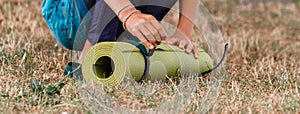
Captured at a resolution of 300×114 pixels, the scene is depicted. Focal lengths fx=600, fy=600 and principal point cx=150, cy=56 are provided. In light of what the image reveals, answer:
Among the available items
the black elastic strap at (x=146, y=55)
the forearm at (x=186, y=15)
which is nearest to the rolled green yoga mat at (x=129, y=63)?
the black elastic strap at (x=146, y=55)

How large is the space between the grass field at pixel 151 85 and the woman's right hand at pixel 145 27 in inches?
7.6

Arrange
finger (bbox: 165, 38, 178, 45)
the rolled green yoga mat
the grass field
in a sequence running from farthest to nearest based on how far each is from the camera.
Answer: finger (bbox: 165, 38, 178, 45), the rolled green yoga mat, the grass field

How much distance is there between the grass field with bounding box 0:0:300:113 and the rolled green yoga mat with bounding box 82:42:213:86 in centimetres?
7

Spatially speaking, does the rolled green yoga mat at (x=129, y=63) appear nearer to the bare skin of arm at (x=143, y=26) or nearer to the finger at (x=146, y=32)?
the bare skin of arm at (x=143, y=26)

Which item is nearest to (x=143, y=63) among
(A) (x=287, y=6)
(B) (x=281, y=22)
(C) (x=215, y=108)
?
(C) (x=215, y=108)

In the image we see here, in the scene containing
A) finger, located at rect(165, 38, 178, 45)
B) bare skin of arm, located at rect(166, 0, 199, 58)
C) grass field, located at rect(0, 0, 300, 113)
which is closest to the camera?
grass field, located at rect(0, 0, 300, 113)

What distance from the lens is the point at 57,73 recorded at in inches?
92.4

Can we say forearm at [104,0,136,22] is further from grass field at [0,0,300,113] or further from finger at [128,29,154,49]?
grass field at [0,0,300,113]

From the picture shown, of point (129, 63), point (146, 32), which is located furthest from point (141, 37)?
point (129, 63)

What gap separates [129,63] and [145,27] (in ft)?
0.75

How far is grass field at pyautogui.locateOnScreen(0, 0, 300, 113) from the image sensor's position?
6.18 ft

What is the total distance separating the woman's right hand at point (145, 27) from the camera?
75.2 inches

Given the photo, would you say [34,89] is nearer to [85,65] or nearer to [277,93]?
[85,65]

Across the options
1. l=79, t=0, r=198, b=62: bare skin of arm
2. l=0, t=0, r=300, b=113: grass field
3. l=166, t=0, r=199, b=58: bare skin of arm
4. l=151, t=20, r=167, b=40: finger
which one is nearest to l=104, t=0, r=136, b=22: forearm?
l=79, t=0, r=198, b=62: bare skin of arm
